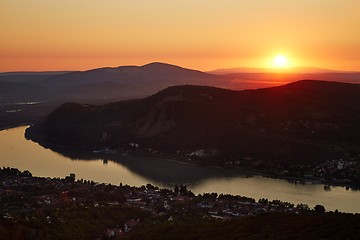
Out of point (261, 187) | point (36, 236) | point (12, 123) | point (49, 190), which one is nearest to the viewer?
point (36, 236)

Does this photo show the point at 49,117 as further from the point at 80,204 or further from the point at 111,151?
the point at 80,204

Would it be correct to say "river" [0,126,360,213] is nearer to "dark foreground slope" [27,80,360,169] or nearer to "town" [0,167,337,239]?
"town" [0,167,337,239]

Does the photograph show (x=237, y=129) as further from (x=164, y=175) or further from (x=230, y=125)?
(x=164, y=175)

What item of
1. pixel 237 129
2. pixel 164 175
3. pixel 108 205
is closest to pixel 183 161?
pixel 164 175

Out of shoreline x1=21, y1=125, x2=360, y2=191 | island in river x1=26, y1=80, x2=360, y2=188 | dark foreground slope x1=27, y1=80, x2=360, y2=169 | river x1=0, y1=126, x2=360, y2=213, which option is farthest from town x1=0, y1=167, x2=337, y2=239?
dark foreground slope x1=27, y1=80, x2=360, y2=169

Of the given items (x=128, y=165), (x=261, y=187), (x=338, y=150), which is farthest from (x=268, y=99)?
(x=261, y=187)

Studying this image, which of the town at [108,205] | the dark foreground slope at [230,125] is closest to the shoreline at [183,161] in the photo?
the dark foreground slope at [230,125]

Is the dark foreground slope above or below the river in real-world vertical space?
above
